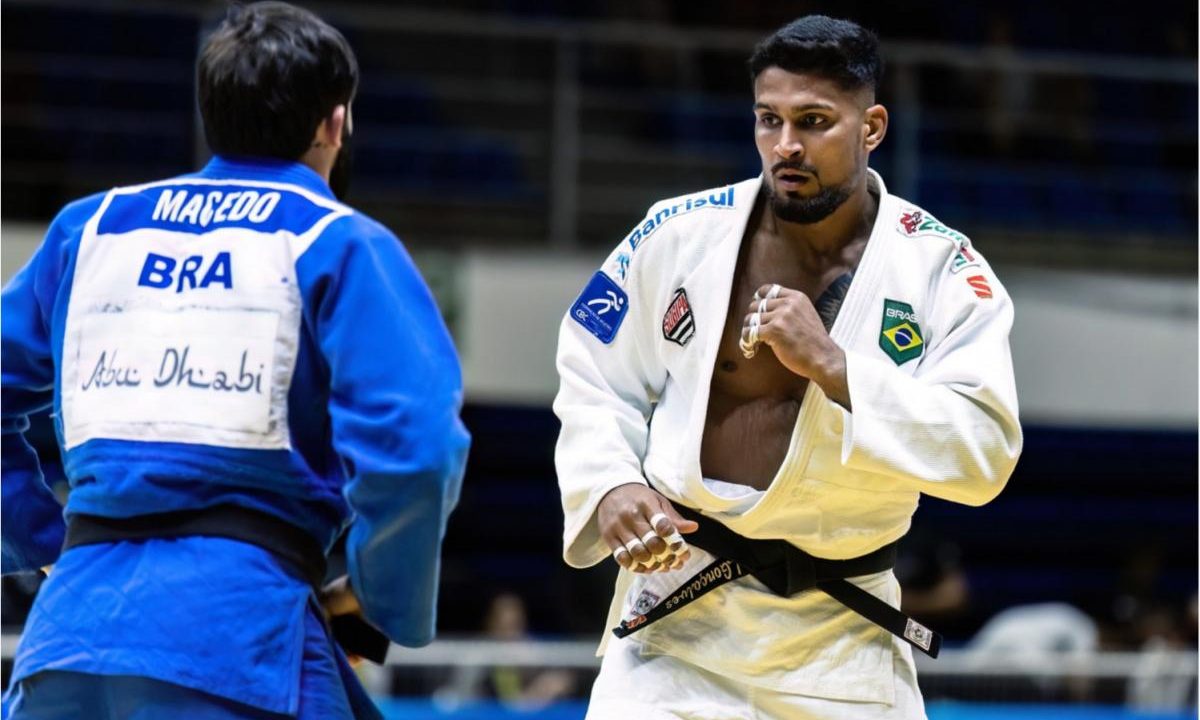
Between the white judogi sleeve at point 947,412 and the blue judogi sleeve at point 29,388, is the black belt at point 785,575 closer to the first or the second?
the white judogi sleeve at point 947,412

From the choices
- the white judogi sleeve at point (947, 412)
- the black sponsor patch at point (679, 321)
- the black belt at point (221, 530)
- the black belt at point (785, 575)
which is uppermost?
Answer: the black sponsor patch at point (679, 321)

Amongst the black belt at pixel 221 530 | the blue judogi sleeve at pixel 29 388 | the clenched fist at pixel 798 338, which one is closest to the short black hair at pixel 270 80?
the blue judogi sleeve at pixel 29 388

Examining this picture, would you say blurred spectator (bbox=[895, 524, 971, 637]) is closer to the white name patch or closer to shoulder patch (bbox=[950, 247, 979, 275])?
shoulder patch (bbox=[950, 247, 979, 275])

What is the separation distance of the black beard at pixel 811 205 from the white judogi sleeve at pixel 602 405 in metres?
0.25

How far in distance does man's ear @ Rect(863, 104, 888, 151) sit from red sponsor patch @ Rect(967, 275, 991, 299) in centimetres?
32

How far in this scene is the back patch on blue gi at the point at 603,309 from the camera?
136 inches

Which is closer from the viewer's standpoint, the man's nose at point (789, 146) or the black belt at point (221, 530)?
the black belt at point (221, 530)

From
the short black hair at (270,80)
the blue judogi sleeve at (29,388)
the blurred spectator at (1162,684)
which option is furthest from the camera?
the blurred spectator at (1162,684)

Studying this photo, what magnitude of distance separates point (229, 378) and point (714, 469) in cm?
108

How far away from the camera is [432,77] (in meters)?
11.5

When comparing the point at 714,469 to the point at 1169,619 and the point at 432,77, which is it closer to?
the point at 1169,619

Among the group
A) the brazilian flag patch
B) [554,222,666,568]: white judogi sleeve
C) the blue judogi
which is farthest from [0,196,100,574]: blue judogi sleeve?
the brazilian flag patch

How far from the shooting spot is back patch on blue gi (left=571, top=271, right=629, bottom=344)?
345cm

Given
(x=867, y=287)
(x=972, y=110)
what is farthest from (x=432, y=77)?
(x=867, y=287)
